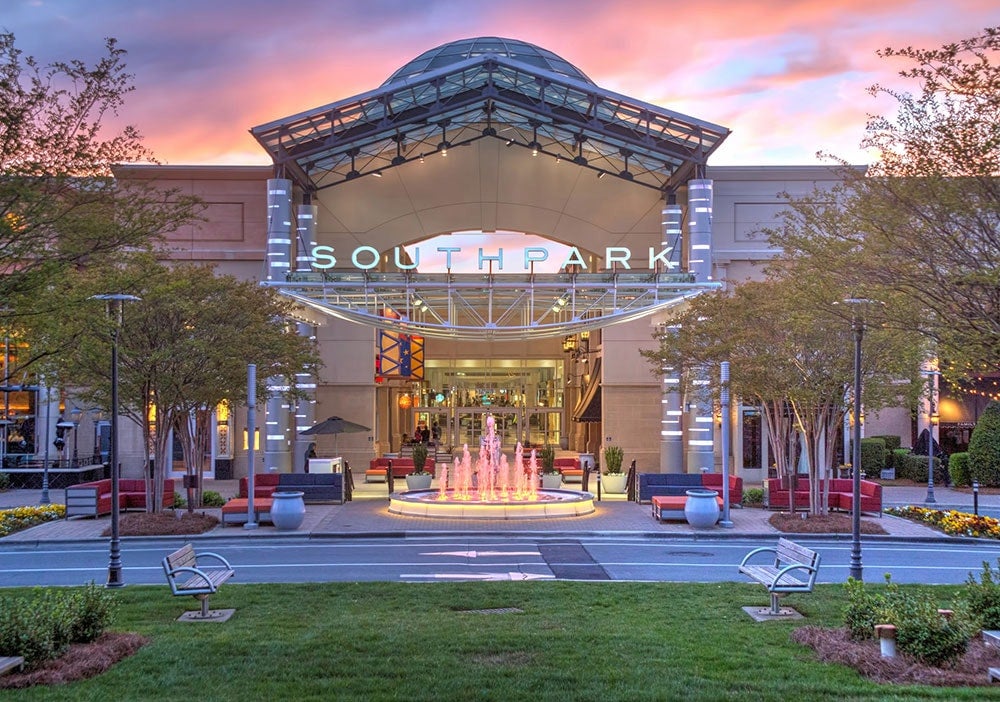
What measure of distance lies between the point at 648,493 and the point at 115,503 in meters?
17.7

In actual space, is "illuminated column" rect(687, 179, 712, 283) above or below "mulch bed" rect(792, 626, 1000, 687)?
above

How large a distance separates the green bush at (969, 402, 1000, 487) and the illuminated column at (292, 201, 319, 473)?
26.7m

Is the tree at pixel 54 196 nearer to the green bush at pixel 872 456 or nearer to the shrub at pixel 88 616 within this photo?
the shrub at pixel 88 616

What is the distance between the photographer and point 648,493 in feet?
99.0

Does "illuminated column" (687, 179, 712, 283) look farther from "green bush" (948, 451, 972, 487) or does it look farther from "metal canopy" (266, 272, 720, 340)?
"green bush" (948, 451, 972, 487)

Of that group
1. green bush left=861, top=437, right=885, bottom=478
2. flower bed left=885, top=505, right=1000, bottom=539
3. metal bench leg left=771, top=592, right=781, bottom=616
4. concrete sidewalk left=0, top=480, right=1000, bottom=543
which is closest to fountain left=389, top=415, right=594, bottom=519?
concrete sidewalk left=0, top=480, right=1000, bottom=543

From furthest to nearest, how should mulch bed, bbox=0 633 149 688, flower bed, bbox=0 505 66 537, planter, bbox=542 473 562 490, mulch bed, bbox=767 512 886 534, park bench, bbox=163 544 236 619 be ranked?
planter, bbox=542 473 562 490 < flower bed, bbox=0 505 66 537 < mulch bed, bbox=767 512 886 534 < park bench, bbox=163 544 236 619 < mulch bed, bbox=0 633 149 688

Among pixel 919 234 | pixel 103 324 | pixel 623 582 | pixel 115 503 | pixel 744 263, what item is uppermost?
pixel 744 263

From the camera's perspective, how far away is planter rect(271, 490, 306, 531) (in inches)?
935

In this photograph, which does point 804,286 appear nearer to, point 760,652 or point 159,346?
point 760,652

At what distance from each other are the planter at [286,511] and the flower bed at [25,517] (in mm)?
6859

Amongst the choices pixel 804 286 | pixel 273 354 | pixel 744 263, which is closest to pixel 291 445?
pixel 273 354

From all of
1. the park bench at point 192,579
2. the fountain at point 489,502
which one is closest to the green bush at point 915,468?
the fountain at point 489,502

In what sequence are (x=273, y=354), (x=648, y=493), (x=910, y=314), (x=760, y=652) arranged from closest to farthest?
(x=760, y=652) → (x=910, y=314) → (x=273, y=354) → (x=648, y=493)
